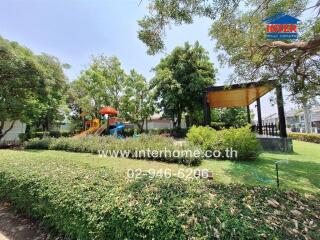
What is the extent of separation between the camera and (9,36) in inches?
505

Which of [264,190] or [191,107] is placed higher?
[191,107]

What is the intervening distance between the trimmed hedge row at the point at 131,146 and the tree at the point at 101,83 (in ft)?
32.8

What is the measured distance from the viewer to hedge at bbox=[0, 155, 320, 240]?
1.71m

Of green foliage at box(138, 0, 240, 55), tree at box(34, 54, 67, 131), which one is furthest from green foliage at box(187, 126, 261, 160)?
tree at box(34, 54, 67, 131)

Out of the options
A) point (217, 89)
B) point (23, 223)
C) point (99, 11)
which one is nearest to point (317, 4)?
point (99, 11)

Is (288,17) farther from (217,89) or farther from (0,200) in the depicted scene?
(0,200)

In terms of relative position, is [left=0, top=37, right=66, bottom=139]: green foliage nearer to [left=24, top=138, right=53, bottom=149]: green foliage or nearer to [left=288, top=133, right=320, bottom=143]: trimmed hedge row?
[left=24, top=138, right=53, bottom=149]: green foliage

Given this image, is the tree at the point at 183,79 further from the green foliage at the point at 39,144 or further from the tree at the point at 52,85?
the green foliage at the point at 39,144

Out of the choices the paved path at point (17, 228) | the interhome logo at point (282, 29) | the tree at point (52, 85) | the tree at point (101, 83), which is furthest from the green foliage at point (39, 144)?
the interhome logo at point (282, 29)

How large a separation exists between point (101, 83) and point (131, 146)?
13.9 meters

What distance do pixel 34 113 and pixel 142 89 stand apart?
10.0 meters

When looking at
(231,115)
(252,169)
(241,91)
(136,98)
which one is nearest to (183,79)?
(136,98)

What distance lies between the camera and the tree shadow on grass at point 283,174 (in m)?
4.87

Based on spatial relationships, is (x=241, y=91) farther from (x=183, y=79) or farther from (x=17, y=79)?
(x=17, y=79)
